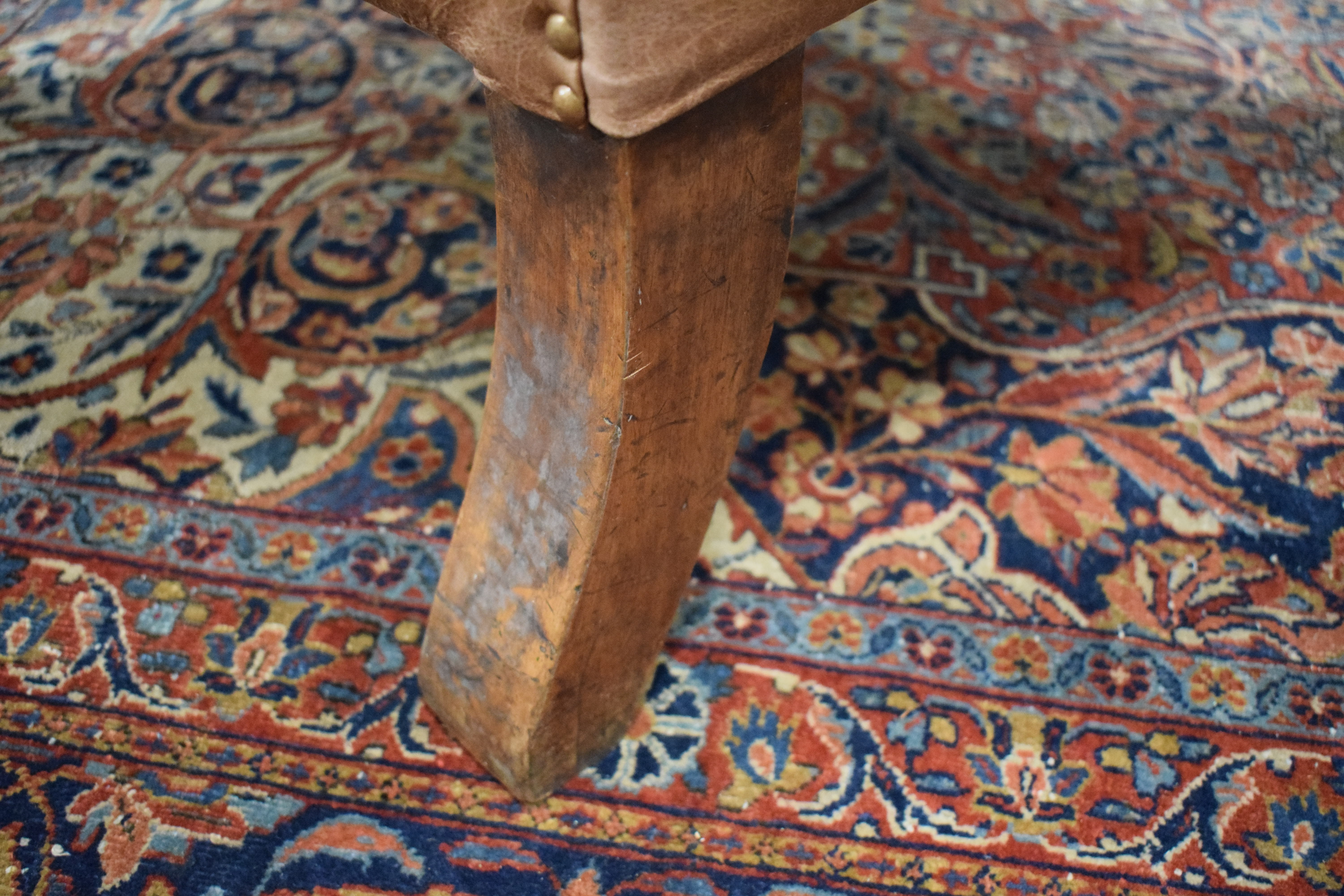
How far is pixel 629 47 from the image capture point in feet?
1.60

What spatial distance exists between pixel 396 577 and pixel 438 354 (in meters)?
0.37

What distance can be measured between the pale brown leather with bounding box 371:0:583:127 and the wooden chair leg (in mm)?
40

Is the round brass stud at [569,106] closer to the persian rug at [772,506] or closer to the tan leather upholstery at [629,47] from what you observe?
the tan leather upholstery at [629,47]

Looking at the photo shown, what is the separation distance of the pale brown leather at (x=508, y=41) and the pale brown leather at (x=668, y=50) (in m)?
0.02

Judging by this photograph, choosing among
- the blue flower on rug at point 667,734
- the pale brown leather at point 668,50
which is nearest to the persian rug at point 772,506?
the blue flower on rug at point 667,734

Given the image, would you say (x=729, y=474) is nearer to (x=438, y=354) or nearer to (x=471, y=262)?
(x=438, y=354)

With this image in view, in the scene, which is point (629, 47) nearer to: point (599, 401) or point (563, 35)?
point (563, 35)

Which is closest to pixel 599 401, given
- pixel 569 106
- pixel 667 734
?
pixel 569 106

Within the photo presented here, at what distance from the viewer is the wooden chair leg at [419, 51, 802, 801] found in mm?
591

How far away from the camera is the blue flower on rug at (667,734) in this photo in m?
0.95

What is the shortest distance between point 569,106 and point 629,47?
0.05m

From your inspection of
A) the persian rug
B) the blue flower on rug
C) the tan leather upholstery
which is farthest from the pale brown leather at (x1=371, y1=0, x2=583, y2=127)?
the blue flower on rug

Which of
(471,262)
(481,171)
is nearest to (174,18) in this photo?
(481,171)

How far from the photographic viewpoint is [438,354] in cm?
135
